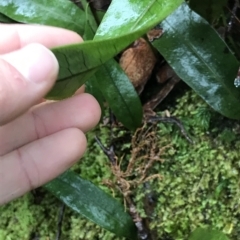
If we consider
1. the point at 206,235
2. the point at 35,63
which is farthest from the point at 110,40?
the point at 206,235

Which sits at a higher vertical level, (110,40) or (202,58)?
(110,40)

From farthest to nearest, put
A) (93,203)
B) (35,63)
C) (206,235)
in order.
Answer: (93,203)
(206,235)
(35,63)

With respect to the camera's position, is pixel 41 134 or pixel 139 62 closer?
pixel 41 134

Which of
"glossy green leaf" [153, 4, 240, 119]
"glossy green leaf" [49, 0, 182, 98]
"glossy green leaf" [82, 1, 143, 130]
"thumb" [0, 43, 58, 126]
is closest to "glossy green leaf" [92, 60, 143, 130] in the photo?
"glossy green leaf" [82, 1, 143, 130]

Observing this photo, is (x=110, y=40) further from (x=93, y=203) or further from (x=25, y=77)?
(x=93, y=203)

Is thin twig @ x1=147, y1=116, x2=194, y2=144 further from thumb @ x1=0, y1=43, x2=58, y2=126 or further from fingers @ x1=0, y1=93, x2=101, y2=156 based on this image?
thumb @ x1=0, y1=43, x2=58, y2=126

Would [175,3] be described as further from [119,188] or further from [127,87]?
[119,188]

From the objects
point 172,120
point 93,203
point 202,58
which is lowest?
point 93,203

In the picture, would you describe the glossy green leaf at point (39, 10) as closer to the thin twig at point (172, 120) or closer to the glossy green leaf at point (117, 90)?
the glossy green leaf at point (117, 90)
